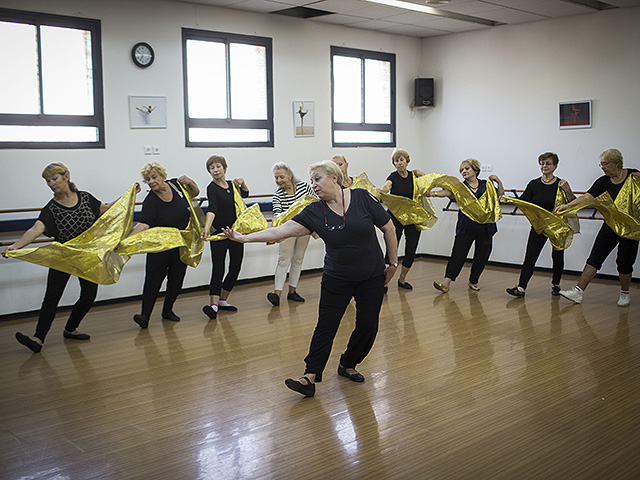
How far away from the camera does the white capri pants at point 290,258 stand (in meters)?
6.66

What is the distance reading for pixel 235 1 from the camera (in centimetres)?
712

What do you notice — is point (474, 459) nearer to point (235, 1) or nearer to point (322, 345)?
point (322, 345)

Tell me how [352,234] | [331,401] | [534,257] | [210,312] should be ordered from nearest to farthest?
1. [352,234]
2. [331,401]
3. [210,312]
4. [534,257]

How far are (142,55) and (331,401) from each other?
4.55 meters

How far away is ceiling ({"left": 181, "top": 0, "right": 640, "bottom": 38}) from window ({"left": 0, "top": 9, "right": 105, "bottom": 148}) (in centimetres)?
139

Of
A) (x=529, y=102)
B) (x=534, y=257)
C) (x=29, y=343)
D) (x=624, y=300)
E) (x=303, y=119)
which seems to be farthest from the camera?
(x=529, y=102)

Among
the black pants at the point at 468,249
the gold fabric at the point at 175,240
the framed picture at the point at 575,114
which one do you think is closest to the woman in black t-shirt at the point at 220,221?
the gold fabric at the point at 175,240

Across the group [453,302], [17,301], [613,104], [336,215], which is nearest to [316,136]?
[453,302]

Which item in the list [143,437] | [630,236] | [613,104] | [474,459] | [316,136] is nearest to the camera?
[474,459]

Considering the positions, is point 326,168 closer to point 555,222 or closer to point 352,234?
point 352,234

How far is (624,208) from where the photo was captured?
603cm

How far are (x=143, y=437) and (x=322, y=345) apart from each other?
114cm

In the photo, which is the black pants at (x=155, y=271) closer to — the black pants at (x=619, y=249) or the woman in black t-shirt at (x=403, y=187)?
the woman in black t-shirt at (x=403, y=187)

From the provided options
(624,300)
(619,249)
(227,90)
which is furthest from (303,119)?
(624,300)
